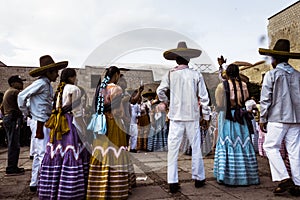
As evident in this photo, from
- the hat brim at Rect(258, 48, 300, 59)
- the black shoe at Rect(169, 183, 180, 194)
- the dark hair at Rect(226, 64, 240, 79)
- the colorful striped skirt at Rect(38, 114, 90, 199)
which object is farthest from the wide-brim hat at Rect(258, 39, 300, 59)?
the colorful striped skirt at Rect(38, 114, 90, 199)

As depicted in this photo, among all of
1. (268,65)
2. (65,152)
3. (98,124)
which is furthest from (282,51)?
(268,65)

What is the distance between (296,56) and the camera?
3.86 meters

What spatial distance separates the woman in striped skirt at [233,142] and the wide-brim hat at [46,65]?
227 cm

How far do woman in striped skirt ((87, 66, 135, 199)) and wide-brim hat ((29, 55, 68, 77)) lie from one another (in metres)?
0.75

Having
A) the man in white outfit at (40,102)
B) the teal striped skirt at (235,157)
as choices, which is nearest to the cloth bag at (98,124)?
the man in white outfit at (40,102)

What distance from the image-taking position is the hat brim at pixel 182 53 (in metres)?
4.27

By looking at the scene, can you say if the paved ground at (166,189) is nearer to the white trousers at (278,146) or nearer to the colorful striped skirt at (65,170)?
the white trousers at (278,146)

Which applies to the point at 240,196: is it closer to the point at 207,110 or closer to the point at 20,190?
the point at 207,110

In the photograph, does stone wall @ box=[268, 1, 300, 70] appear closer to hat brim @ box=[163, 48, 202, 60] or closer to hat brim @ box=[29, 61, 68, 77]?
hat brim @ box=[163, 48, 202, 60]

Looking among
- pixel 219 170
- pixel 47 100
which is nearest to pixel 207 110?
pixel 219 170

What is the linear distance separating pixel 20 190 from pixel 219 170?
9.10ft

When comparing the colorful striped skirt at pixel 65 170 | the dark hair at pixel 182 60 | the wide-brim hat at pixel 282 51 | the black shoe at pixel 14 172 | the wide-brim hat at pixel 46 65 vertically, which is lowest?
the black shoe at pixel 14 172

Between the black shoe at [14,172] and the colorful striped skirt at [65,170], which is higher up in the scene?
the colorful striped skirt at [65,170]

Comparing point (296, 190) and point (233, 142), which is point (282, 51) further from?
point (296, 190)
